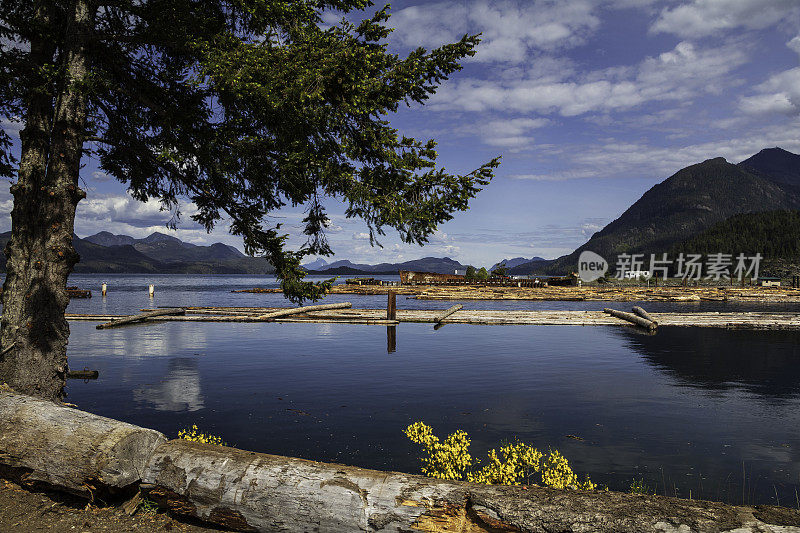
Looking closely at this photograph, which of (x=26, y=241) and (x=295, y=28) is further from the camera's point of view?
(x=295, y=28)

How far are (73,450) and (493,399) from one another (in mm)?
9430

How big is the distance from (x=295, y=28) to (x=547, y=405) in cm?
1114

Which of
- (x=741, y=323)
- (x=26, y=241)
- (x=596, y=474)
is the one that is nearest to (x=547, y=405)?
(x=596, y=474)

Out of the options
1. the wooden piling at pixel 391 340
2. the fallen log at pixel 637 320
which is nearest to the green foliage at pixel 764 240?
the fallen log at pixel 637 320

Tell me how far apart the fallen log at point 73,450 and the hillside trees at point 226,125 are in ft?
9.88

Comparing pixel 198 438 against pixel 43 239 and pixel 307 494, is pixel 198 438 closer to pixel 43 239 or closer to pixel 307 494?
pixel 307 494

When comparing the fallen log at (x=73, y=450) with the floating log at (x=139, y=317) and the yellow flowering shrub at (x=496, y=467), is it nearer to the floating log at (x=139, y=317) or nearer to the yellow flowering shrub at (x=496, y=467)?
the yellow flowering shrub at (x=496, y=467)

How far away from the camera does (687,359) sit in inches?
738

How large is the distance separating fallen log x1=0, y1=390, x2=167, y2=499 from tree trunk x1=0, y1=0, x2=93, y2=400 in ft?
8.66

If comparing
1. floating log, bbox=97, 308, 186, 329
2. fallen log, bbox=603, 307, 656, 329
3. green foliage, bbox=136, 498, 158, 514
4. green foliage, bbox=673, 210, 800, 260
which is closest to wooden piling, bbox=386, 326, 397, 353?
green foliage, bbox=136, 498, 158, 514

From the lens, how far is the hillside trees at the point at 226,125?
28.5 feet

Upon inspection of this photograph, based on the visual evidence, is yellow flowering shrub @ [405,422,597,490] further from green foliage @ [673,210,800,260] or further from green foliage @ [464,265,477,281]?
green foliage @ [673,210,800,260]

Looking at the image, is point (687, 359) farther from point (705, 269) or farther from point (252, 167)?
point (705, 269)

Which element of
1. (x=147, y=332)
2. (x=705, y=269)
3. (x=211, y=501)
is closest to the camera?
(x=211, y=501)
